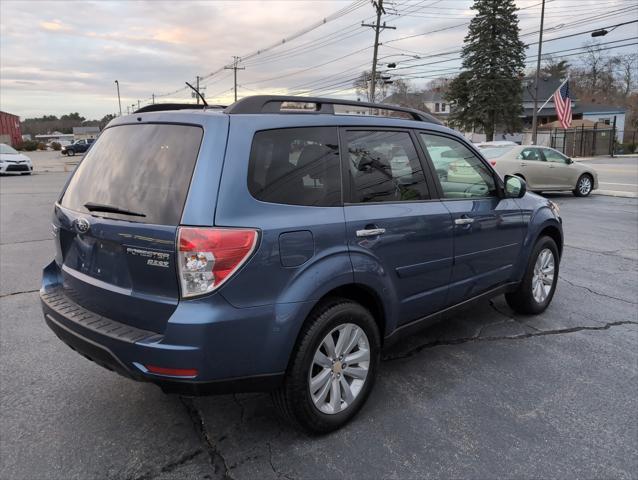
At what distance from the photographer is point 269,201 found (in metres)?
2.48

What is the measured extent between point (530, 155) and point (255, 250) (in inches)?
547

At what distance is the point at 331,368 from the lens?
279 cm

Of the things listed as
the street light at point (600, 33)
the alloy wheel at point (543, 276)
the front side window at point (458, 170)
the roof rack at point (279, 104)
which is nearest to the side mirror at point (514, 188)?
the front side window at point (458, 170)

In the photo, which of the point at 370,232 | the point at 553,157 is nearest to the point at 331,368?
the point at 370,232

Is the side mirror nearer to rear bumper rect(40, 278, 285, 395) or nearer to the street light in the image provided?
rear bumper rect(40, 278, 285, 395)

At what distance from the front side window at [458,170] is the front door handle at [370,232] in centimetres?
89

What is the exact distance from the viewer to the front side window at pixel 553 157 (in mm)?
14508

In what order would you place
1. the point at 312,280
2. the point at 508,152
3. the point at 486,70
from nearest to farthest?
1. the point at 312,280
2. the point at 508,152
3. the point at 486,70

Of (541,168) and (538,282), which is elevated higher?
(541,168)

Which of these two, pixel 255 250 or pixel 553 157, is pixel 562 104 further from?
pixel 255 250

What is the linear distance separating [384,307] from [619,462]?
149cm

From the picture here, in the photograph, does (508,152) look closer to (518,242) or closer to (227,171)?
(518,242)

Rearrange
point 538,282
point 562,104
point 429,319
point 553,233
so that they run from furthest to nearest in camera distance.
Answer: point 562,104, point 553,233, point 538,282, point 429,319

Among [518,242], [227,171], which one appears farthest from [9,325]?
[518,242]
